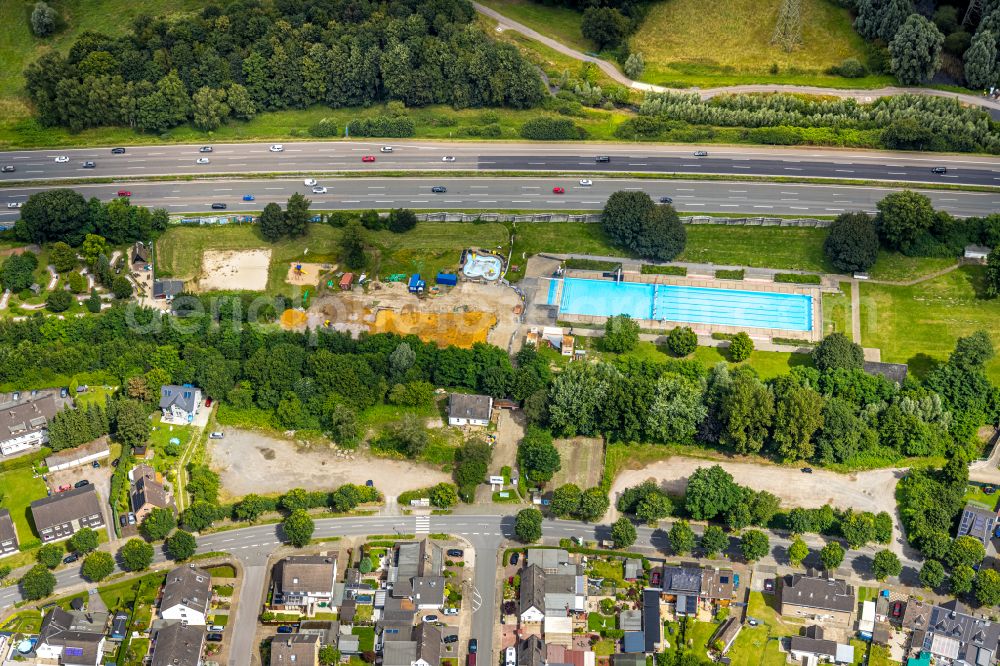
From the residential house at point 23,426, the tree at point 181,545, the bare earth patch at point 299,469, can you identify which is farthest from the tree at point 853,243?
→ the residential house at point 23,426

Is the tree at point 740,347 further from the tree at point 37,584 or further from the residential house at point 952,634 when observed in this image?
the tree at point 37,584

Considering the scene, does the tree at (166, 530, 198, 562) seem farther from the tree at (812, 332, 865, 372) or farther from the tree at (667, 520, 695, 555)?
the tree at (812, 332, 865, 372)

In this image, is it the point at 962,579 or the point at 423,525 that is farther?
the point at 423,525

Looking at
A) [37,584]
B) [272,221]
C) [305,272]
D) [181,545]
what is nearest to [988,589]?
[181,545]

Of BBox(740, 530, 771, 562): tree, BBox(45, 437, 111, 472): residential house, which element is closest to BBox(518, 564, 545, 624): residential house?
BBox(740, 530, 771, 562): tree

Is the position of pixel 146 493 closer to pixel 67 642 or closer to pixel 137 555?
pixel 137 555
